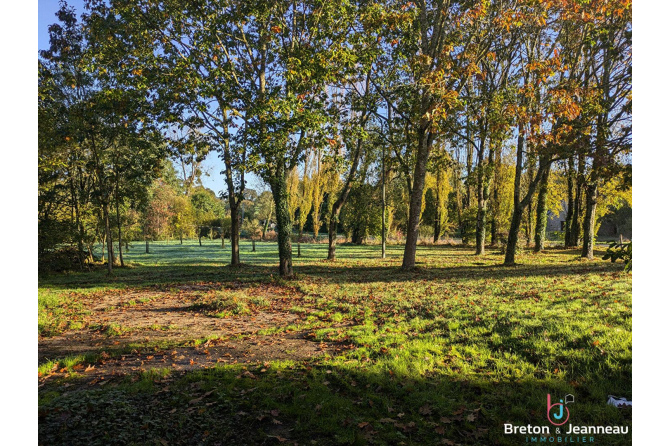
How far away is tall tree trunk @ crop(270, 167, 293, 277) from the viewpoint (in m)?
12.2

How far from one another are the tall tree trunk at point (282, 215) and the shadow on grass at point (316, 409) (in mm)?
8391

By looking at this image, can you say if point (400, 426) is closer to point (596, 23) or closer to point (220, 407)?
point (220, 407)

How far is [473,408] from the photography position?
3.49 metres

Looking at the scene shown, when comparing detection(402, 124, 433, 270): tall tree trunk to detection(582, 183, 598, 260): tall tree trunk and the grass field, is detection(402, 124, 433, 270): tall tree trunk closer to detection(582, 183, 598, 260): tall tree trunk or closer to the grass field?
the grass field

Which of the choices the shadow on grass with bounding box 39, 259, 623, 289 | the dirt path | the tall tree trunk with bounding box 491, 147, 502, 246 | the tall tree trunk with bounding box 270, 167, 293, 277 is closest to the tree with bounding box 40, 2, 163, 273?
the shadow on grass with bounding box 39, 259, 623, 289

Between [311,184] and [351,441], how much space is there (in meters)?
23.0

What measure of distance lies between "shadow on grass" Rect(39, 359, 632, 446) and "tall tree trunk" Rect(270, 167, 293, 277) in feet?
27.5

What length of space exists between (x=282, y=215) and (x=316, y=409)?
951cm

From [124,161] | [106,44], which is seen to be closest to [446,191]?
[124,161]

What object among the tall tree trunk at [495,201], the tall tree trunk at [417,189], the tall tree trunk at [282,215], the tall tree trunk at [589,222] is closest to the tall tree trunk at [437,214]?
the tall tree trunk at [495,201]

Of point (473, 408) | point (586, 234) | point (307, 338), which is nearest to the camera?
point (473, 408)

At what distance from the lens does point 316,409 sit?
357 centimetres

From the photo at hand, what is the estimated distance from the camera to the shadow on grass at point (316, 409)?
3.09m

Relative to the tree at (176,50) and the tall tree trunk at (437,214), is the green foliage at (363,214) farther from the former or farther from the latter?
the tree at (176,50)
